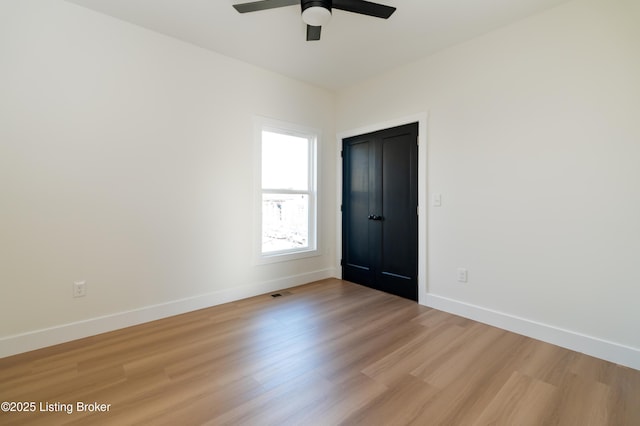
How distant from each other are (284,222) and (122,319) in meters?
2.07

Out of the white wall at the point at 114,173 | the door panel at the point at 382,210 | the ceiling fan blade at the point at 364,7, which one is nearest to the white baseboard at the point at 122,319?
the white wall at the point at 114,173

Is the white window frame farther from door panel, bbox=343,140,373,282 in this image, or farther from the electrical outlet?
the electrical outlet

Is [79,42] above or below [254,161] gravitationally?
above

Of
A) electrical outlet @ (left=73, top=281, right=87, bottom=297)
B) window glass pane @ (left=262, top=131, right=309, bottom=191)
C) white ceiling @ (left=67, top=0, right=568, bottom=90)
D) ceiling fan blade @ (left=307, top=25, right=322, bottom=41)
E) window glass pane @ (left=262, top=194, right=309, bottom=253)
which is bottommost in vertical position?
electrical outlet @ (left=73, top=281, right=87, bottom=297)

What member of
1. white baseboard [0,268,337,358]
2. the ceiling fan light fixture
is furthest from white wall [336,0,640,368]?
white baseboard [0,268,337,358]

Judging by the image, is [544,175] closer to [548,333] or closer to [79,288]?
[548,333]

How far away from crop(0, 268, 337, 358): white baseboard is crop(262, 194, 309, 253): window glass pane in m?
0.50

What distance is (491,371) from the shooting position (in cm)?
194

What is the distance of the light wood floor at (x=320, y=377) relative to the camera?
60.3 inches

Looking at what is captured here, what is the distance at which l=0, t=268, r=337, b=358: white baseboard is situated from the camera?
2.16 meters

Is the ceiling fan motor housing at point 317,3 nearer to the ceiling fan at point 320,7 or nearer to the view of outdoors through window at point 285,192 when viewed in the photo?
the ceiling fan at point 320,7

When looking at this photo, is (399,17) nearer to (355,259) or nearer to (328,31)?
(328,31)

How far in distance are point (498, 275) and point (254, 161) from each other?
9.53ft

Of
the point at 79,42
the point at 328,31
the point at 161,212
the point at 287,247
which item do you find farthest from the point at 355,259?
the point at 79,42
